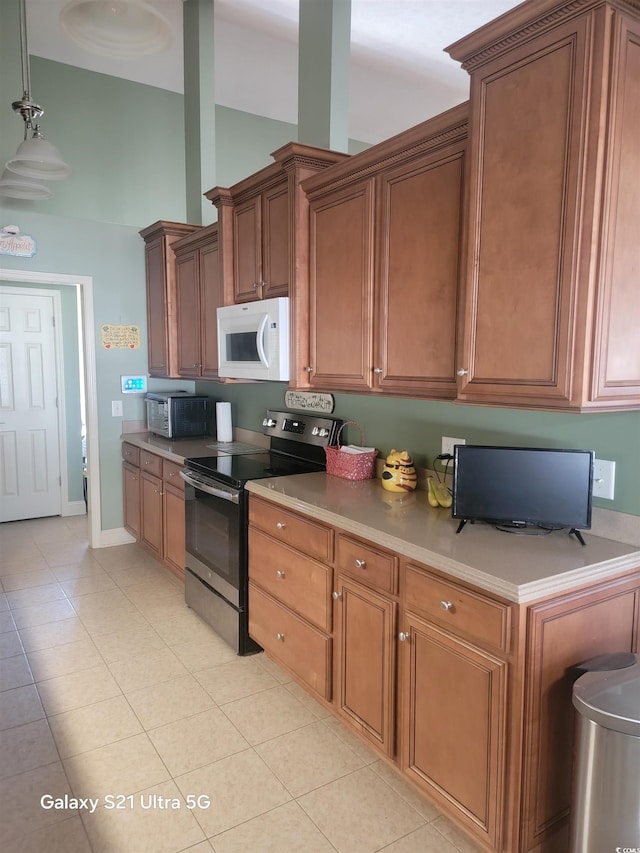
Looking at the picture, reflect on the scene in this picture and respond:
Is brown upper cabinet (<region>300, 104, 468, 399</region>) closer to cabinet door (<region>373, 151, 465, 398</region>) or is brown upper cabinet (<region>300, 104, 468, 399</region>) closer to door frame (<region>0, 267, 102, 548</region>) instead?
cabinet door (<region>373, 151, 465, 398</region>)

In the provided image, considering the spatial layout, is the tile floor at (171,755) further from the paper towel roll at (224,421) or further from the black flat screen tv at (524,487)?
the paper towel roll at (224,421)

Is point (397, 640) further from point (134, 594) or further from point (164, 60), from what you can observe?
point (164, 60)

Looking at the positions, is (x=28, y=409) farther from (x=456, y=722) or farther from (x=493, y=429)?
(x=456, y=722)

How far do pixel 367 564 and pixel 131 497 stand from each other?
2.86 meters

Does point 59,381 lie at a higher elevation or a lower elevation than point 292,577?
higher

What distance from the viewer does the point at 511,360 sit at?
1.71 metres

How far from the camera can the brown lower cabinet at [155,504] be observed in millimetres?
3609

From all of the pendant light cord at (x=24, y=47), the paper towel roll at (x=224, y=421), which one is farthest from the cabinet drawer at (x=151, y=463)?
the pendant light cord at (x=24, y=47)

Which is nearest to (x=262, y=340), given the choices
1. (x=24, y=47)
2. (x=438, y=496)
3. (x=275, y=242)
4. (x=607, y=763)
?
(x=275, y=242)

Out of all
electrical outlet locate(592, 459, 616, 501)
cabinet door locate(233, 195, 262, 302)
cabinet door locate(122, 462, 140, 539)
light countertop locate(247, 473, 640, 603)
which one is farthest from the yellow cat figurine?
cabinet door locate(122, 462, 140, 539)

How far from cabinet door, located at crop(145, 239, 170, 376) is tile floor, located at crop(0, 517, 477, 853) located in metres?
1.88

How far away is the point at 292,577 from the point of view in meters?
2.45

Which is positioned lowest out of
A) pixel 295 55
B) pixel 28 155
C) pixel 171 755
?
pixel 171 755

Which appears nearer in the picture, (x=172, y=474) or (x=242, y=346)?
(x=242, y=346)
